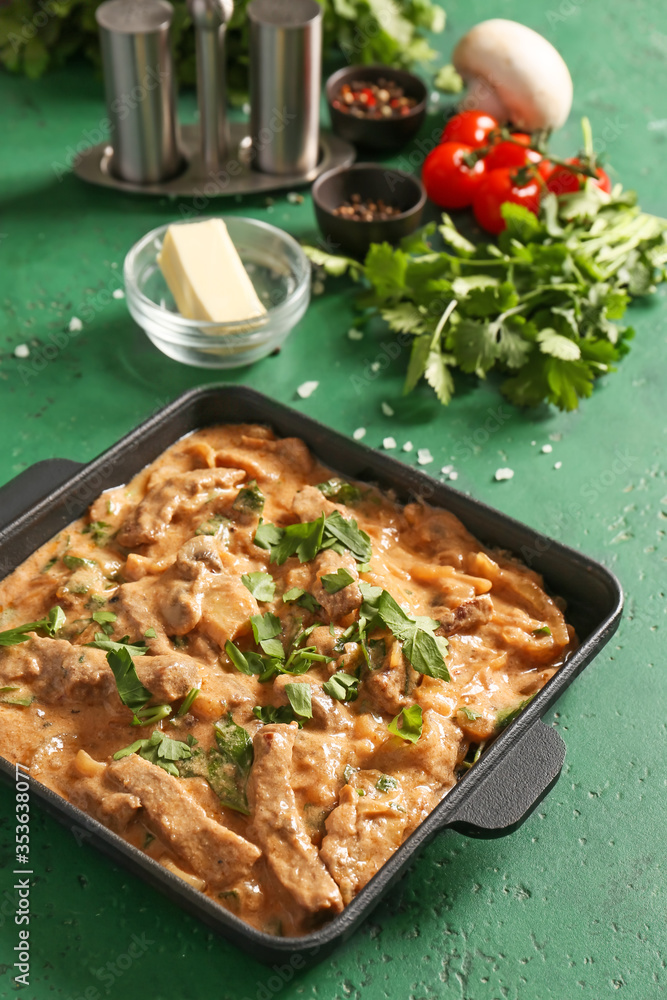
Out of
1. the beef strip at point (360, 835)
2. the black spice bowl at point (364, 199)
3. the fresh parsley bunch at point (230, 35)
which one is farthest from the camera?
the fresh parsley bunch at point (230, 35)

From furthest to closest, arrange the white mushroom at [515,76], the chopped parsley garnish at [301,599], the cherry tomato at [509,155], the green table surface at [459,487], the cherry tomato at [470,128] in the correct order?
the white mushroom at [515,76], the cherry tomato at [470,128], the cherry tomato at [509,155], the chopped parsley garnish at [301,599], the green table surface at [459,487]

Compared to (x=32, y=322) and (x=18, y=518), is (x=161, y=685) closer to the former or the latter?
(x=18, y=518)

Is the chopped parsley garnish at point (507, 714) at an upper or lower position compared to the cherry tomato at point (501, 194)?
lower

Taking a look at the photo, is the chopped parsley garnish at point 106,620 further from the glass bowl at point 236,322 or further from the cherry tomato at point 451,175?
the cherry tomato at point 451,175

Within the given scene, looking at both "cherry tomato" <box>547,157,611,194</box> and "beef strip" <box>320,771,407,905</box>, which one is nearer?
"beef strip" <box>320,771,407,905</box>

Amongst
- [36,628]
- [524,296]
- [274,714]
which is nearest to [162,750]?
[274,714]

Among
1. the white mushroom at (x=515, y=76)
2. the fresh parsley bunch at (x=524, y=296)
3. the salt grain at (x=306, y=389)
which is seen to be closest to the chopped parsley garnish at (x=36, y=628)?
the salt grain at (x=306, y=389)

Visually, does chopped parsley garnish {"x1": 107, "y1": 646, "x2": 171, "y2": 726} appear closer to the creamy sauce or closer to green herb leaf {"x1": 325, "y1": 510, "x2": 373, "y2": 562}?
the creamy sauce

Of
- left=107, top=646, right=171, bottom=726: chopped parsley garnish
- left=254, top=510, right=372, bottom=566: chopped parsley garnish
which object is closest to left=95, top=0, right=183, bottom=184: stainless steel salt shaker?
left=254, top=510, right=372, bottom=566: chopped parsley garnish
